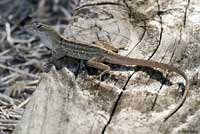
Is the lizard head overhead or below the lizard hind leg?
below

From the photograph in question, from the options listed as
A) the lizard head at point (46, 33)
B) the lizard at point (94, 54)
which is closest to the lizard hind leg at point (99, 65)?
the lizard at point (94, 54)

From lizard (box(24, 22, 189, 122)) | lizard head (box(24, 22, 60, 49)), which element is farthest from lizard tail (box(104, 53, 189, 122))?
lizard head (box(24, 22, 60, 49))

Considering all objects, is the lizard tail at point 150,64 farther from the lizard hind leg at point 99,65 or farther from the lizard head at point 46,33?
the lizard head at point 46,33

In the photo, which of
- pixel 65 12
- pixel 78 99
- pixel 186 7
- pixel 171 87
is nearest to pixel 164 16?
pixel 186 7

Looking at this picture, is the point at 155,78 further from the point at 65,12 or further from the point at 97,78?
the point at 65,12

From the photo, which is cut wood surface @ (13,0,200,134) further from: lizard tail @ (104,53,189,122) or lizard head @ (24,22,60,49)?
lizard head @ (24,22,60,49)
